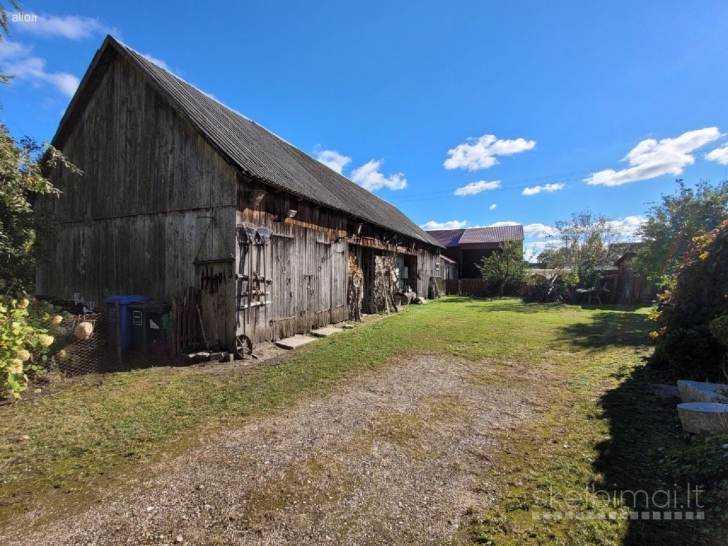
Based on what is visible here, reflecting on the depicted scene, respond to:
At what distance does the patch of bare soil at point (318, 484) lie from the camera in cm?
230

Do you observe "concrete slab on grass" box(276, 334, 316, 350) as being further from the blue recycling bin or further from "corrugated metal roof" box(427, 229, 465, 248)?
"corrugated metal roof" box(427, 229, 465, 248)

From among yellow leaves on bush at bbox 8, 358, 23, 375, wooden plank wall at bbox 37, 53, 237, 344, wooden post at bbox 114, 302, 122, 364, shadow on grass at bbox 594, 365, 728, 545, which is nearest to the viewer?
shadow on grass at bbox 594, 365, 728, 545

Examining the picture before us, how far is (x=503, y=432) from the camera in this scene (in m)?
3.75

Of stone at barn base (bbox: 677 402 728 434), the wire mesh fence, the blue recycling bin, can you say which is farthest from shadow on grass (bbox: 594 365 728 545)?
the blue recycling bin

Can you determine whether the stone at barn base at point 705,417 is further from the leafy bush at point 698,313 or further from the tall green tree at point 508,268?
the tall green tree at point 508,268

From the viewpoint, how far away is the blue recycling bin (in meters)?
7.28

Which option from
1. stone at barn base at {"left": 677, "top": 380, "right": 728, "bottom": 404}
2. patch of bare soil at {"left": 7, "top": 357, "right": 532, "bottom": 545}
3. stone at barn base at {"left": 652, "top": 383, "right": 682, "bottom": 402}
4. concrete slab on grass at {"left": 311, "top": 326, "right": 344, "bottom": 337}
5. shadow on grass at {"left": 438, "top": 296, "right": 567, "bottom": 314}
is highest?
shadow on grass at {"left": 438, "top": 296, "right": 567, "bottom": 314}

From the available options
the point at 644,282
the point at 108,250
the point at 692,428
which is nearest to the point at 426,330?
the point at 692,428

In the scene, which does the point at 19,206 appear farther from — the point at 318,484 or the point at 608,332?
the point at 608,332

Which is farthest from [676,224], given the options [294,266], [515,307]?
[294,266]

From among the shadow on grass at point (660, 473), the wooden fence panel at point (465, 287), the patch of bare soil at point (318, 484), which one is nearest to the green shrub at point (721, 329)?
the shadow on grass at point (660, 473)

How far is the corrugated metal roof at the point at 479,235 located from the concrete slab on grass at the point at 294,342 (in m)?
25.5

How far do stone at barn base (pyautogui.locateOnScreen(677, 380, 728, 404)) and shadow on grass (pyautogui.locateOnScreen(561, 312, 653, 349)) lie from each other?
12.7 ft

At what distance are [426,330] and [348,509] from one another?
25.8ft
